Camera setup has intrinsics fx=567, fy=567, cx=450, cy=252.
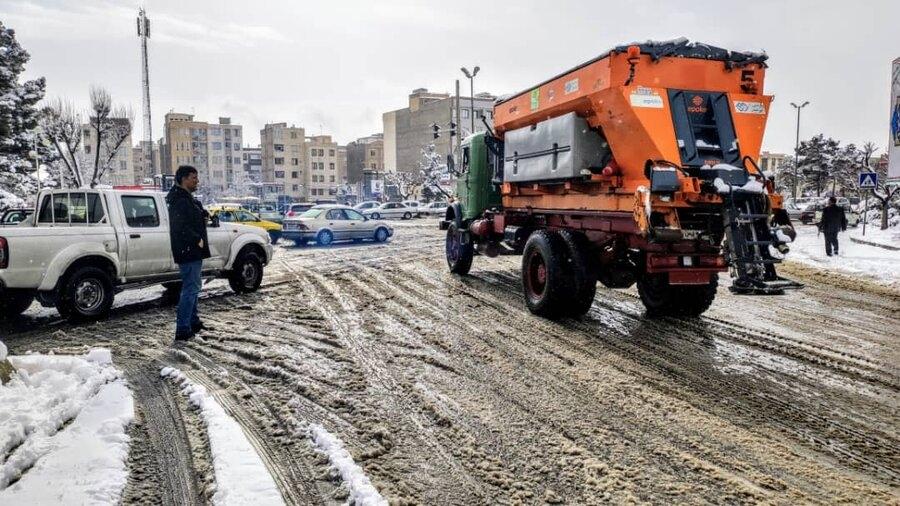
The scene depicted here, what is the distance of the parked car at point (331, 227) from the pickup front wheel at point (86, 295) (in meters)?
12.7

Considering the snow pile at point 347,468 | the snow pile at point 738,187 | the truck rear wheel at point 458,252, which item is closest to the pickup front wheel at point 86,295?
the snow pile at point 347,468

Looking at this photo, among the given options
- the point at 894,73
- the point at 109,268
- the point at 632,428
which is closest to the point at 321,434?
the point at 632,428

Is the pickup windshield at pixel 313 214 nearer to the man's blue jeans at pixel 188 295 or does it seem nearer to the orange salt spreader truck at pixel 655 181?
the orange salt spreader truck at pixel 655 181

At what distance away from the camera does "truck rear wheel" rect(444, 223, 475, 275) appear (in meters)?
12.1

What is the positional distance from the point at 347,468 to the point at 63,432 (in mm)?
2027

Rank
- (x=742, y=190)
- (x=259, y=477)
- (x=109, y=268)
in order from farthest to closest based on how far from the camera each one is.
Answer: (x=109, y=268) → (x=742, y=190) → (x=259, y=477)

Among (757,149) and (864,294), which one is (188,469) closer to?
(757,149)

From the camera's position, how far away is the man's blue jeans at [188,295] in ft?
21.9

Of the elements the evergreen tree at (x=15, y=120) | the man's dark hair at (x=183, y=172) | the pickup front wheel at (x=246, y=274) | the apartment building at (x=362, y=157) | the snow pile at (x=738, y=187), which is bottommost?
the pickup front wheel at (x=246, y=274)

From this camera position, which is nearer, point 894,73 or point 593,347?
point 593,347

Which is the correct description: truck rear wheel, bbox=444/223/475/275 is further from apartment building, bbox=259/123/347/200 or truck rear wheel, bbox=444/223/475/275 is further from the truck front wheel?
apartment building, bbox=259/123/347/200

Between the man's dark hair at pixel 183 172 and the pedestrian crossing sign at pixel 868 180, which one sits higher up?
the pedestrian crossing sign at pixel 868 180

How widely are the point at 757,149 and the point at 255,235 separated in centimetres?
814

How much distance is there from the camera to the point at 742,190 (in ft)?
20.5
